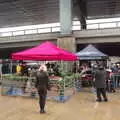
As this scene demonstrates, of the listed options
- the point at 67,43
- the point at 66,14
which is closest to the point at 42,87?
the point at 67,43

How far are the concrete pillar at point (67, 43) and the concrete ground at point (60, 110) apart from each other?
13.0m

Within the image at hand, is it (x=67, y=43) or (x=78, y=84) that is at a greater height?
(x=67, y=43)

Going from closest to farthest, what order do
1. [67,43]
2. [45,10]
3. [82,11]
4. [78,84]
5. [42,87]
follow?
[42,87] → [78,84] → [67,43] → [45,10] → [82,11]

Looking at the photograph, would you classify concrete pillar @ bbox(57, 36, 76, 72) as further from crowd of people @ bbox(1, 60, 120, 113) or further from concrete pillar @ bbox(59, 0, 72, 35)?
crowd of people @ bbox(1, 60, 120, 113)

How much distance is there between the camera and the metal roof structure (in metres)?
35.2

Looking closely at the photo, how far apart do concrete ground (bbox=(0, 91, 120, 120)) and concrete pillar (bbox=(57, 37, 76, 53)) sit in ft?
42.5

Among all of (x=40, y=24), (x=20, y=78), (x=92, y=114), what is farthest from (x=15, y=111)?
(x=40, y=24)

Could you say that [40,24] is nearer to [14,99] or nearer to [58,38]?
[58,38]

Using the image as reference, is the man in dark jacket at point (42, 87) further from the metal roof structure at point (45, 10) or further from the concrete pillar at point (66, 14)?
the metal roof structure at point (45, 10)

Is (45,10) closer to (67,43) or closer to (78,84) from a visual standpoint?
(67,43)

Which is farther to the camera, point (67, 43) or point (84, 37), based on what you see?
point (84, 37)

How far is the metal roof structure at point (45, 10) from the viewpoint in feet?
116

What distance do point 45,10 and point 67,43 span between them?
11907 millimetres

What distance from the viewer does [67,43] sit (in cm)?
2711
